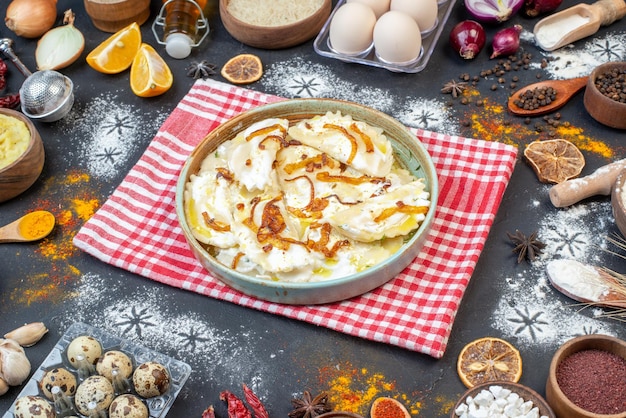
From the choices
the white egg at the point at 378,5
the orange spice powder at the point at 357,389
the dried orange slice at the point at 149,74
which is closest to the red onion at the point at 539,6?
the white egg at the point at 378,5

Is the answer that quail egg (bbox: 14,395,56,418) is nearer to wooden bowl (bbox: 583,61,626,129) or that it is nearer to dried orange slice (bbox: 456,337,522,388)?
dried orange slice (bbox: 456,337,522,388)

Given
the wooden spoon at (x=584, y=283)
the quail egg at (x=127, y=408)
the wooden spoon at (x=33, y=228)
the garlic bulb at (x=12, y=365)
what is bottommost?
the wooden spoon at (x=33, y=228)

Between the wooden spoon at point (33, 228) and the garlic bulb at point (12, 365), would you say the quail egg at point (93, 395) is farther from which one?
the wooden spoon at point (33, 228)

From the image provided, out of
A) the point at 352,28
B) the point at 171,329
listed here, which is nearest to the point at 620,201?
the point at 352,28

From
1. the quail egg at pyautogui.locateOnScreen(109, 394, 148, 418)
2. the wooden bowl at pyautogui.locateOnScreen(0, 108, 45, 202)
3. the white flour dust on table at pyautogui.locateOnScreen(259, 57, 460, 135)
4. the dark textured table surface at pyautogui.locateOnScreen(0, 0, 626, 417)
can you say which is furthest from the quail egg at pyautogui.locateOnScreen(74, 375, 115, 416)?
the white flour dust on table at pyautogui.locateOnScreen(259, 57, 460, 135)

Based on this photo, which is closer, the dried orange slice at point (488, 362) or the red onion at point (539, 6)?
the dried orange slice at point (488, 362)

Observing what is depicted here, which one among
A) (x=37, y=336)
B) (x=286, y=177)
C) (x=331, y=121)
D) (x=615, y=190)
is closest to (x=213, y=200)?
(x=286, y=177)

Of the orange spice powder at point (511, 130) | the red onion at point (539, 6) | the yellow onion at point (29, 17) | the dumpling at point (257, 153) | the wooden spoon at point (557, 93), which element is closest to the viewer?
the dumpling at point (257, 153)

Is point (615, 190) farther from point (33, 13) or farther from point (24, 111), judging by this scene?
point (33, 13)
